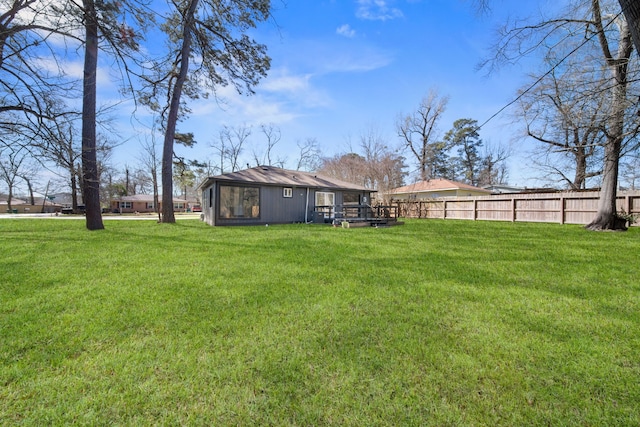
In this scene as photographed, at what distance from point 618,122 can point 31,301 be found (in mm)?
11039

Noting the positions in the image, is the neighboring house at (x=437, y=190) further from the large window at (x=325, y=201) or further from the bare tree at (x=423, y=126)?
the large window at (x=325, y=201)

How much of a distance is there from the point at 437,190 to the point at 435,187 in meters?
0.47

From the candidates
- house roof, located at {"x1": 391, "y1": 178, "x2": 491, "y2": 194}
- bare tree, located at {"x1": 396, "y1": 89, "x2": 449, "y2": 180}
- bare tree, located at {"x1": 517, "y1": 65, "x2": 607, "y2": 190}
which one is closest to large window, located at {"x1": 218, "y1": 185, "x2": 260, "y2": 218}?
bare tree, located at {"x1": 517, "y1": 65, "x2": 607, "y2": 190}

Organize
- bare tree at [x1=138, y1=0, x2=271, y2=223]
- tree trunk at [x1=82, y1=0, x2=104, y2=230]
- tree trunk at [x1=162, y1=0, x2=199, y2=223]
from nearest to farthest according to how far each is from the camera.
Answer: tree trunk at [x1=82, y1=0, x2=104, y2=230] → bare tree at [x1=138, y1=0, x2=271, y2=223] → tree trunk at [x1=162, y1=0, x2=199, y2=223]

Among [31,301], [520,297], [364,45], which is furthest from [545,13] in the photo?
[31,301]

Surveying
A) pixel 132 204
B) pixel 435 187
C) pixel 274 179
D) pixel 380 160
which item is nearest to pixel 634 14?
pixel 274 179

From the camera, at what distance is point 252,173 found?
1381 centimetres

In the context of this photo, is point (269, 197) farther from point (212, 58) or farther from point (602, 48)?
point (602, 48)

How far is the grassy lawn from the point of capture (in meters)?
1.51

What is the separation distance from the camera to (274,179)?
44.0ft

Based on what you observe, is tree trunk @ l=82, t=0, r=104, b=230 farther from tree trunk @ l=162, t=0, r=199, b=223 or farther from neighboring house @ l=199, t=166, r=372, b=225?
neighboring house @ l=199, t=166, r=372, b=225

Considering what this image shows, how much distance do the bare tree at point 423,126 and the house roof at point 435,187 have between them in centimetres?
91

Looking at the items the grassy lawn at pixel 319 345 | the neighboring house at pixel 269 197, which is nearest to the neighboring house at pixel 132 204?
the neighboring house at pixel 269 197

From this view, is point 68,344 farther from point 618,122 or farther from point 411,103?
point 411,103
